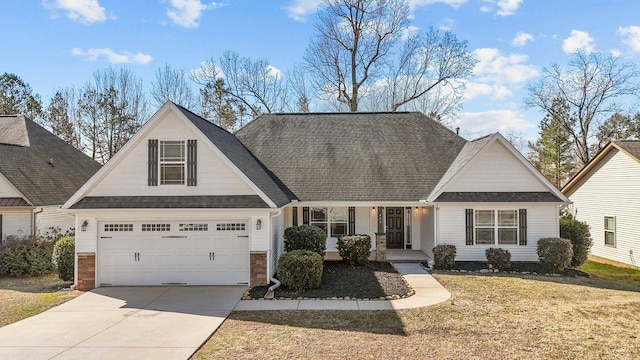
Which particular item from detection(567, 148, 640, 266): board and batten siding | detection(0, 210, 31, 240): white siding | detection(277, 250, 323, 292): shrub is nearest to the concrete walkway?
detection(277, 250, 323, 292): shrub

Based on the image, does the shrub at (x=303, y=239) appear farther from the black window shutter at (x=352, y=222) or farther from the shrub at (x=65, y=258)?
the shrub at (x=65, y=258)

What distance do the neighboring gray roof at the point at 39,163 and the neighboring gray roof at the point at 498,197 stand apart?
17132 millimetres

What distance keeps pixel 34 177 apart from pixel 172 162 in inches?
426

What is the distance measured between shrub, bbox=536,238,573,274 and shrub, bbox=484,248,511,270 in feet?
4.14

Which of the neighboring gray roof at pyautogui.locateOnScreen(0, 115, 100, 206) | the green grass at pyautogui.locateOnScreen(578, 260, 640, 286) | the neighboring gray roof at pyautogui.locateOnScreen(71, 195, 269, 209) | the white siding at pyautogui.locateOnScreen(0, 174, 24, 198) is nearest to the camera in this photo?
the neighboring gray roof at pyautogui.locateOnScreen(71, 195, 269, 209)

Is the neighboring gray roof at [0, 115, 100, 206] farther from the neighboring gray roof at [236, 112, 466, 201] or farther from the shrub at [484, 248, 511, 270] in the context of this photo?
the shrub at [484, 248, 511, 270]

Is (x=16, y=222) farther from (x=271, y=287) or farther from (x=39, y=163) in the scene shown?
(x=271, y=287)

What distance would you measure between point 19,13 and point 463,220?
19241mm

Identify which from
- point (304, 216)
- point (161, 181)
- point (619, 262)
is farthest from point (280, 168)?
point (619, 262)

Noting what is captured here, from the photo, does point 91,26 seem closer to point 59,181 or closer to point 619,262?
point 59,181

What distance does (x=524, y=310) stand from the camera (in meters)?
10.2

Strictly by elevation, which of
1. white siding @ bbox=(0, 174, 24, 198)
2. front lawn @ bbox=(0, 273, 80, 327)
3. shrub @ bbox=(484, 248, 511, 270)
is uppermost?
white siding @ bbox=(0, 174, 24, 198)

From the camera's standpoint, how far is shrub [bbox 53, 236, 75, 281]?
13.2 m

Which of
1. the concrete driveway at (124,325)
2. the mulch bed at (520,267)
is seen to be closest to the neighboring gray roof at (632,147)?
the mulch bed at (520,267)
